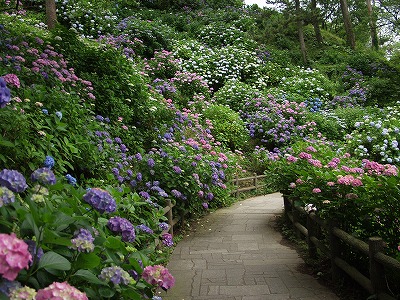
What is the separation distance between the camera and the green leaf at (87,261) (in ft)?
5.36

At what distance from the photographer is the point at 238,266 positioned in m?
4.74

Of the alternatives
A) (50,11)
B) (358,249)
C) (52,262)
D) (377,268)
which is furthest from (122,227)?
(50,11)

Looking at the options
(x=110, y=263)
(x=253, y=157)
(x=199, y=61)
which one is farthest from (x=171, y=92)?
(x=110, y=263)

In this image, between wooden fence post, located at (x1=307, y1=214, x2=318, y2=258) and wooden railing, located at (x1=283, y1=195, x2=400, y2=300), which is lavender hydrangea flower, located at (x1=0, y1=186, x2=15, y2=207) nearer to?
wooden railing, located at (x1=283, y1=195, x2=400, y2=300)

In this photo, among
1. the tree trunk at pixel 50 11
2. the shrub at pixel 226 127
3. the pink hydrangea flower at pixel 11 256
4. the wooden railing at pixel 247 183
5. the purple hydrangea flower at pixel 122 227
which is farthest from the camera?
the shrub at pixel 226 127

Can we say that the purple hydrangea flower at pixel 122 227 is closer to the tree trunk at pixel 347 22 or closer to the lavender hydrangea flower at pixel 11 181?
the lavender hydrangea flower at pixel 11 181

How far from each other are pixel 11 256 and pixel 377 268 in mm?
2944

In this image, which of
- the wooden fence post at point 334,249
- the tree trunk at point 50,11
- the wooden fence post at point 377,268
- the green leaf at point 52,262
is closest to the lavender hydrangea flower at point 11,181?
the green leaf at point 52,262

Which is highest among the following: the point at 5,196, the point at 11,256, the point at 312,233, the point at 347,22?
the point at 347,22

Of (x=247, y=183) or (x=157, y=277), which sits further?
(x=247, y=183)

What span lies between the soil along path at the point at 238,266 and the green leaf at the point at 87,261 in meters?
2.32

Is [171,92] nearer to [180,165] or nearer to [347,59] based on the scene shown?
[180,165]

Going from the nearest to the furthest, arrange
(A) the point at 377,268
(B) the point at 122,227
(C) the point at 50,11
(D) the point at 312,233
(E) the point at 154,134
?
(B) the point at 122,227 < (A) the point at 377,268 < (D) the point at 312,233 < (E) the point at 154,134 < (C) the point at 50,11

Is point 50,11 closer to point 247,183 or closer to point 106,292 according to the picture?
point 247,183
